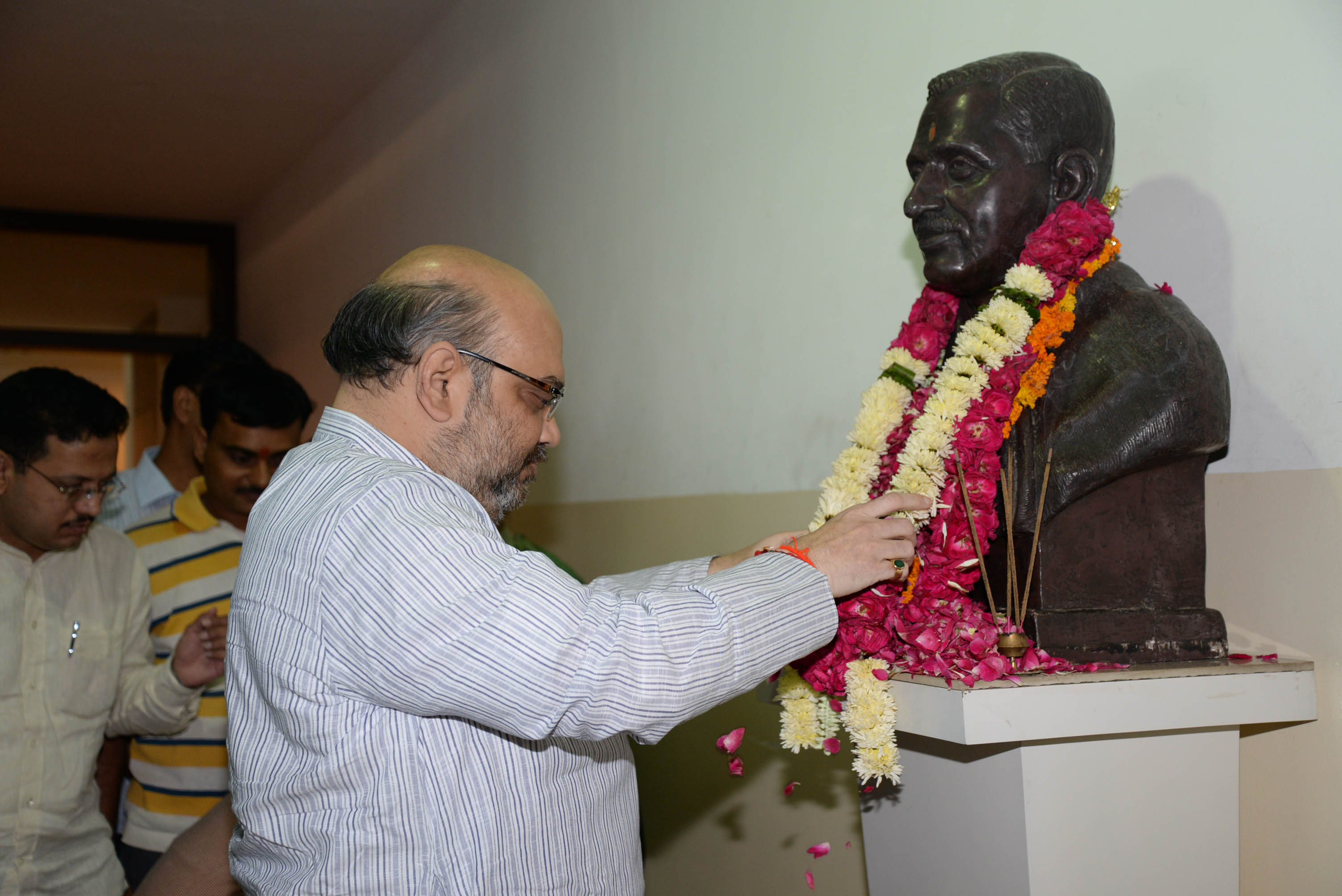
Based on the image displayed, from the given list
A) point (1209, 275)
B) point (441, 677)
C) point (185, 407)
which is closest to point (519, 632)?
point (441, 677)

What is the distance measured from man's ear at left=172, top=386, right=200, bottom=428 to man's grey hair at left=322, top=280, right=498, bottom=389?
2295 mm

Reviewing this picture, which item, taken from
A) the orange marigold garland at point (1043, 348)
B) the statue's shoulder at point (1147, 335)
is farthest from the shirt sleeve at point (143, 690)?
the statue's shoulder at point (1147, 335)

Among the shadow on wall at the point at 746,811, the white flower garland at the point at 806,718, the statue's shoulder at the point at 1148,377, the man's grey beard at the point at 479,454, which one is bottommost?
the shadow on wall at the point at 746,811

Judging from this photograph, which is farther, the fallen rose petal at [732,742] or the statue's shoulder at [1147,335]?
the fallen rose petal at [732,742]

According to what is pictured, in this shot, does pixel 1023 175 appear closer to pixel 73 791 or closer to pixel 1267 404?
pixel 1267 404

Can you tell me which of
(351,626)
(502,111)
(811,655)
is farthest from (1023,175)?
(502,111)

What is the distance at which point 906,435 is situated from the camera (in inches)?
68.9

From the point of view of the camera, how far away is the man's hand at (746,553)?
155 cm

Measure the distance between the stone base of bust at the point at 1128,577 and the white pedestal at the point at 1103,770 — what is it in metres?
0.04

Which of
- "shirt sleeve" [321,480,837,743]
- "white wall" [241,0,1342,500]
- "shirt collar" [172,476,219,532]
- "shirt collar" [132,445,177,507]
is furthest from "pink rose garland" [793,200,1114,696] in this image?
"shirt collar" [132,445,177,507]

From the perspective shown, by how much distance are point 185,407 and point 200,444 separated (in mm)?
308

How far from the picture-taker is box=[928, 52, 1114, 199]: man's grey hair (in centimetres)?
157

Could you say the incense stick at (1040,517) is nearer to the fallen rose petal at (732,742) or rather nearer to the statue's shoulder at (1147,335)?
the statue's shoulder at (1147,335)

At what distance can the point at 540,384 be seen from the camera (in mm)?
1622
